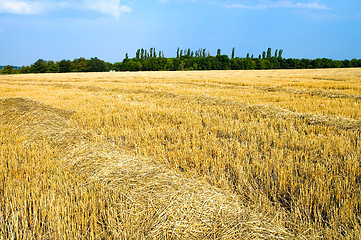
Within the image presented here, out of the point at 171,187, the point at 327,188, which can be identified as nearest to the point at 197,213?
the point at 171,187

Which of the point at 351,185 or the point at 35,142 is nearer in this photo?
the point at 351,185

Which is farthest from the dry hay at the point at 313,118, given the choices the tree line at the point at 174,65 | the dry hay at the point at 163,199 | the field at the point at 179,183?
the tree line at the point at 174,65

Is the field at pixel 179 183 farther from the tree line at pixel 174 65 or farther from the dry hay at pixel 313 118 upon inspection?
the tree line at pixel 174 65

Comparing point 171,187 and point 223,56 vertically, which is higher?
point 223,56

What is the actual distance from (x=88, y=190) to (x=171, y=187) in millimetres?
1030

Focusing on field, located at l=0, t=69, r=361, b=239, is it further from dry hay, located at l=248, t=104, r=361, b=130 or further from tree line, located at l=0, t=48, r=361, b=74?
tree line, located at l=0, t=48, r=361, b=74

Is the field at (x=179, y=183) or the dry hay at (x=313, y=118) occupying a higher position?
the dry hay at (x=313, y=118)

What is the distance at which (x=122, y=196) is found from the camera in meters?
2.91

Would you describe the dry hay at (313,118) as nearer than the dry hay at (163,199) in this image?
No

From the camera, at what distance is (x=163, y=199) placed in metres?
2.78

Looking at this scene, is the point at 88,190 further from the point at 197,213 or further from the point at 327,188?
the point at 327,188

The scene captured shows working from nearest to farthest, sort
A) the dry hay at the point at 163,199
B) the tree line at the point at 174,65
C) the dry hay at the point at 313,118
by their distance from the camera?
the dry hay at the point at 163,199 → the dry hay at the point at 313,118 → the tree line at the point at 174,65

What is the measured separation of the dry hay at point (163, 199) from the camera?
2.29 m

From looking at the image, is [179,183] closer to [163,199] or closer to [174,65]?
[163,199]
